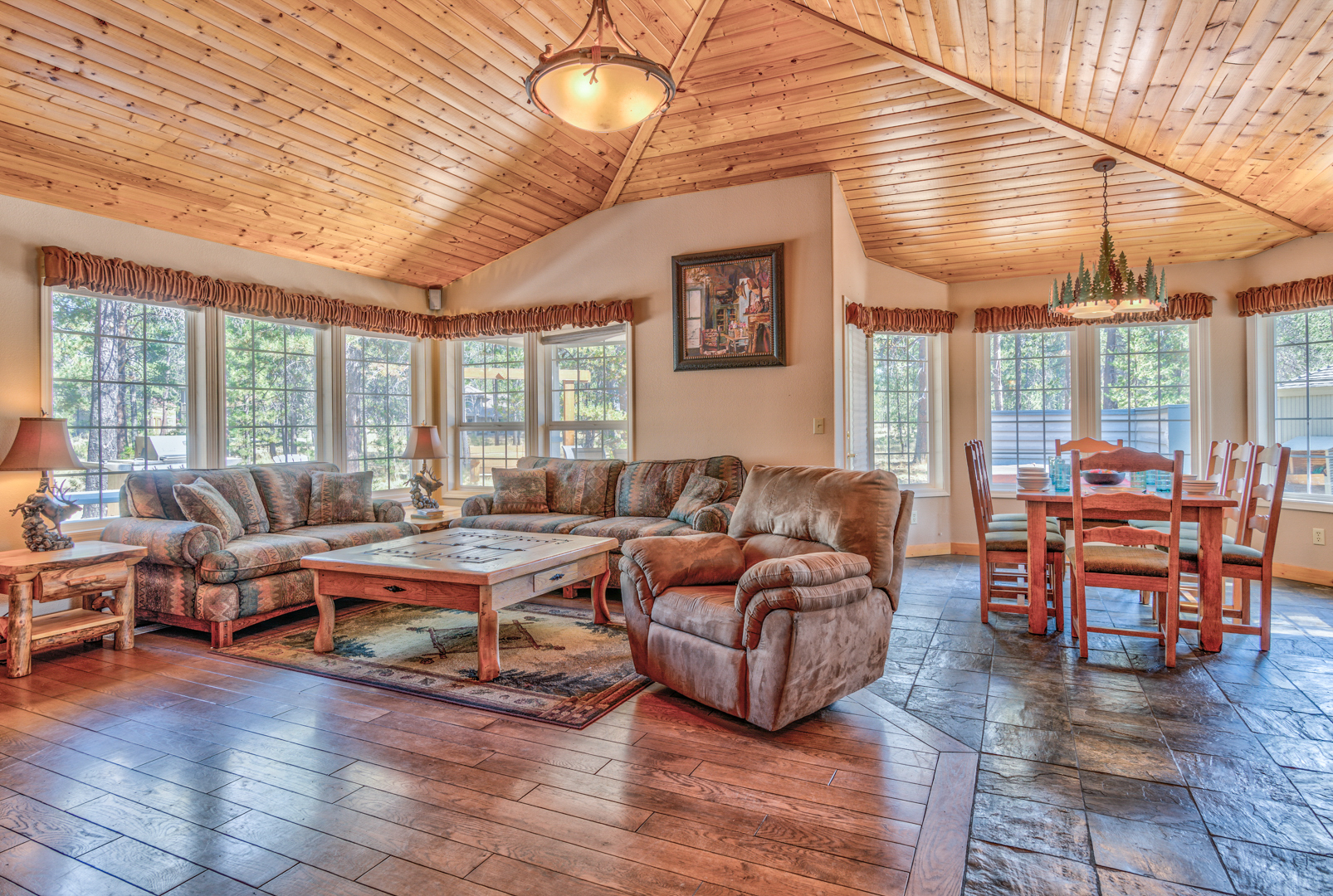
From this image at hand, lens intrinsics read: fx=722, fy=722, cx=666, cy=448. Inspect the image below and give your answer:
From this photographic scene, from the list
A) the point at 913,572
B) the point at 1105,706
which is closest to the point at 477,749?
the point at 1105,706

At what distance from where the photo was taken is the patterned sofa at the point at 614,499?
15.4 ft

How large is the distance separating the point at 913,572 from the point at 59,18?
5.68 metres

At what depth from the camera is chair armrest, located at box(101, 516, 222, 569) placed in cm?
374

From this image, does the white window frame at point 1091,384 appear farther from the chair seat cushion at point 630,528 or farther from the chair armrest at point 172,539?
the chair armrest at point 172,539

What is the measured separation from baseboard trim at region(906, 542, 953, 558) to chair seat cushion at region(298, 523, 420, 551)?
3.97 meters

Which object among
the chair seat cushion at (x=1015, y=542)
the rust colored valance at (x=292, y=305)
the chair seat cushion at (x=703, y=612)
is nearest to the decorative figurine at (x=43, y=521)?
the rust colored valance at (x=292, y=305)

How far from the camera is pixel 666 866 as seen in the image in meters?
1.75

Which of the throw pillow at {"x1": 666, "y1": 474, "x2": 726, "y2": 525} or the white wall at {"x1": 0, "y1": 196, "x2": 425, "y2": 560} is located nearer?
the white wall at {"x1": 0, "y1": 196, "x2": 425, "y2": 560}

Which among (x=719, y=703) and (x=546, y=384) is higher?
(x=546, y=384)

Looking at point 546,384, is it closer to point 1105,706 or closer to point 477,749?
point 477,749

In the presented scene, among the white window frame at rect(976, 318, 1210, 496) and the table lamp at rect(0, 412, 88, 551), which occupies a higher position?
the white window frame at rect(976, 318, 1210, 496)

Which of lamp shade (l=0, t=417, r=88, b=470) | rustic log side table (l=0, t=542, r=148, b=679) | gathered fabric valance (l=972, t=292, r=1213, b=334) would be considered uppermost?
gathered fabric valance (l=972, t=292, r=1213, b=334)

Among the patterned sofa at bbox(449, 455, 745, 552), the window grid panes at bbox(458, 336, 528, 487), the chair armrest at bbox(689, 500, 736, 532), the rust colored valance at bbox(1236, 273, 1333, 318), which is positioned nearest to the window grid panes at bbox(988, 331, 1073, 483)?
the rust colored valance at bbox(1236, 273, 1333, 318)

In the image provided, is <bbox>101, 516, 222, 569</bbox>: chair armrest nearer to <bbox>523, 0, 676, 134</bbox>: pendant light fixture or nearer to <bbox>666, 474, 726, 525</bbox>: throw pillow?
<bbox>666, 474, 726, 525</bbox>: throw pillow
